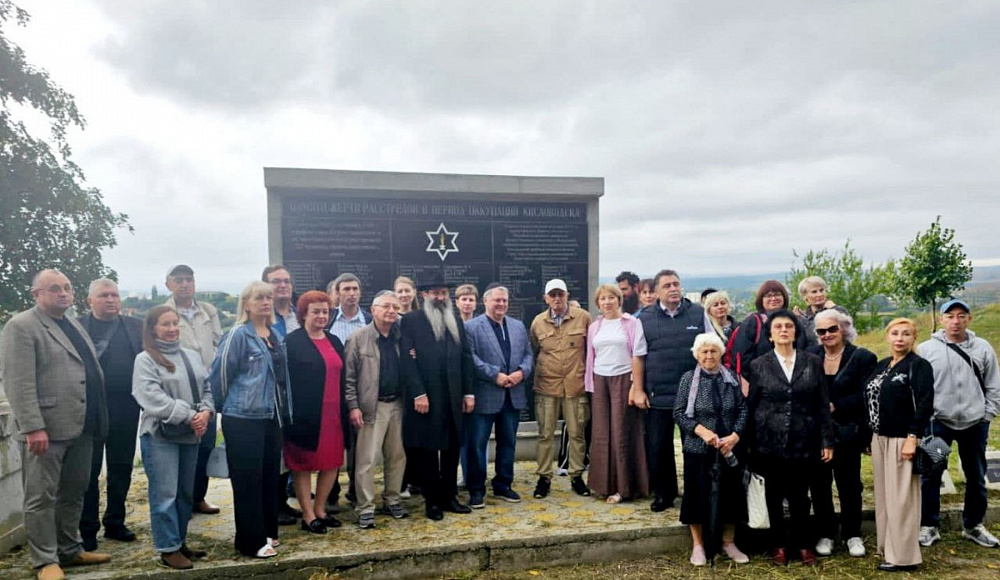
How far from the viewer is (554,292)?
5906 mm

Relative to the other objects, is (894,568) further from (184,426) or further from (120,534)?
(120,534)

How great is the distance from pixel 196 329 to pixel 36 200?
53.7ft

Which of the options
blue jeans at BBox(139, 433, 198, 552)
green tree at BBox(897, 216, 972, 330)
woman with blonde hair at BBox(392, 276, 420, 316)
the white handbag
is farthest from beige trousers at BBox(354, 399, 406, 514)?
green tree at BBox(897, 216, 972, 330)

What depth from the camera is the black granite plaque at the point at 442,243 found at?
283 inches

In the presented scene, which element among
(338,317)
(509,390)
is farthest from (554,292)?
(338,317)

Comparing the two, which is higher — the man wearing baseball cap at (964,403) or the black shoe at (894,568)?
the man wearing baseball cap at (964,403)

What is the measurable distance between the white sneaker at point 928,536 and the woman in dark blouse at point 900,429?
584 millimetres

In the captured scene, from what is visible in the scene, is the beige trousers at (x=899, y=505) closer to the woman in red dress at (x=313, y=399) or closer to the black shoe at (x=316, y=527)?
the woman in red dress at (x=313, y=399)

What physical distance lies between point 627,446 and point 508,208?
10.7ft

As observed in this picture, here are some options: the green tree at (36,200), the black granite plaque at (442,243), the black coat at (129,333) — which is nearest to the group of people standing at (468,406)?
the black coat at (129,333)

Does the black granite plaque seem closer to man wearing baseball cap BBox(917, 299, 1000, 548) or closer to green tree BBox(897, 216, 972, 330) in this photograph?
man wearing baseball cap BBox(917, 299, 1000, 548)

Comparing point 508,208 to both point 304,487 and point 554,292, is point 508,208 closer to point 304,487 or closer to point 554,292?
point 554,292

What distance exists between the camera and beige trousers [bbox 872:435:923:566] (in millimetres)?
4543

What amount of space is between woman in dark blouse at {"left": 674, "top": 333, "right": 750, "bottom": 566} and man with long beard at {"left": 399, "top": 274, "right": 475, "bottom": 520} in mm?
1837
